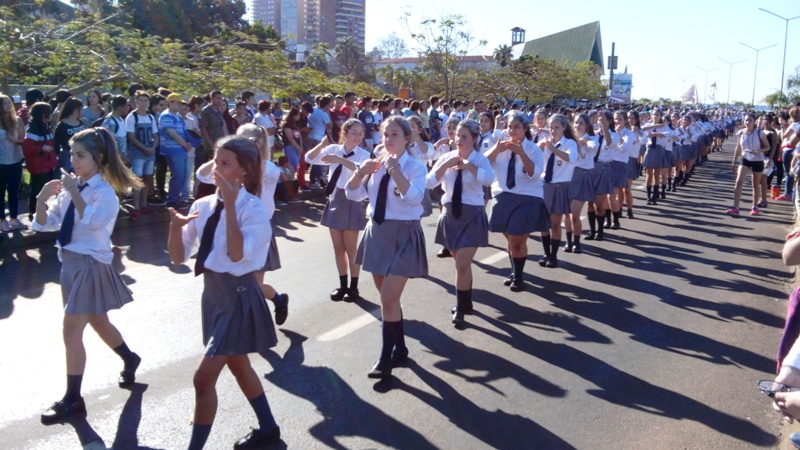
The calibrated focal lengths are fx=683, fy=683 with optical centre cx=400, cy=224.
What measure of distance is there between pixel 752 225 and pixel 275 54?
11312mm

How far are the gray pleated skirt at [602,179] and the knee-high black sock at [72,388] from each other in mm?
7739

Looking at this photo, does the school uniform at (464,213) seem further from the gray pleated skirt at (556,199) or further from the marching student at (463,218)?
the gray pleated skirt at (556,199)

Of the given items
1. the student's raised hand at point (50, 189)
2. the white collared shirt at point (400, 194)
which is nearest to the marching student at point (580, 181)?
the white collared shirt at point (400, 194)

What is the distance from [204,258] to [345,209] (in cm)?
326

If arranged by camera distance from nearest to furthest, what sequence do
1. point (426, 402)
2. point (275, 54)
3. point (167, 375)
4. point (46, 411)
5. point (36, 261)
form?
point (46, 411), point (426, 402), point (167, 375), point (36, 261), point (275, 54)

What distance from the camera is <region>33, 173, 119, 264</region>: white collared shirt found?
4.33 m

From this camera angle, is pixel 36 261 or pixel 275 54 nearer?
pixel 36 261

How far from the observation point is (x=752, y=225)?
12602mm

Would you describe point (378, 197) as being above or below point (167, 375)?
above

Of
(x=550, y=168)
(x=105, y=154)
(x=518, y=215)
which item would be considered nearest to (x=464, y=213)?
(x=518, y=215)

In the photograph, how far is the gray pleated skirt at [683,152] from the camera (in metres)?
17.0

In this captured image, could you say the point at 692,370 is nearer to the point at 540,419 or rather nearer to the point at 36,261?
the point at 540,419

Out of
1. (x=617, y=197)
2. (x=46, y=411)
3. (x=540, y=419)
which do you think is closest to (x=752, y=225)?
(x=617, y=197)

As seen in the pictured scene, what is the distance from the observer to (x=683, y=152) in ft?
60.1
